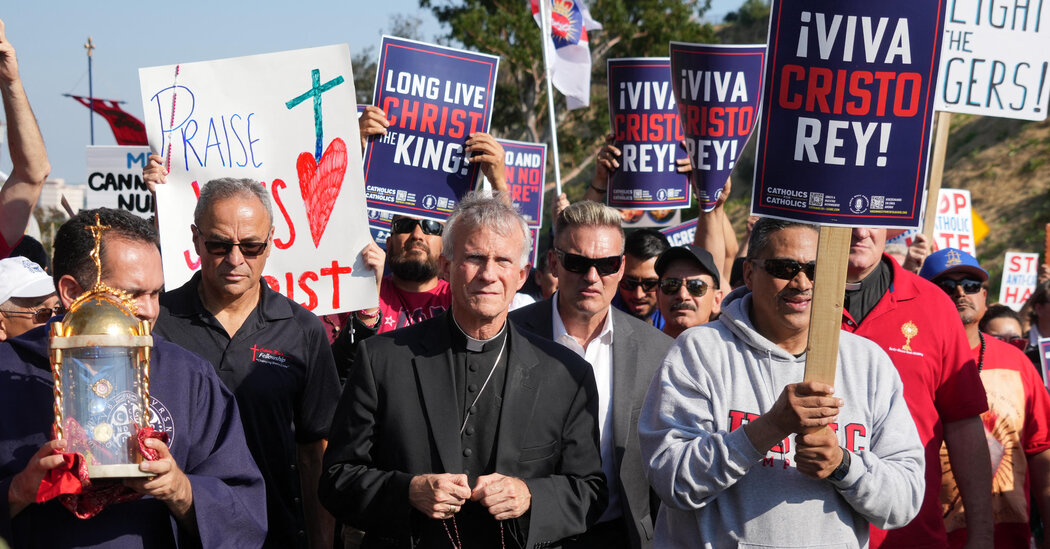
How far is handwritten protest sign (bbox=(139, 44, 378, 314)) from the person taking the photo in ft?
17.0

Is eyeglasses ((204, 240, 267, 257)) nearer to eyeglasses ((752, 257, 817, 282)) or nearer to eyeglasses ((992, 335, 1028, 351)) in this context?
eyeglasses ((752, 257, 817, 282))

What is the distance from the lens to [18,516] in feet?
9.84

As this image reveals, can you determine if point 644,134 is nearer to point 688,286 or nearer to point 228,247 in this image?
point 688,286

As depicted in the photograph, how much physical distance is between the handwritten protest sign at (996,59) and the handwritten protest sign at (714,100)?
4.09ft

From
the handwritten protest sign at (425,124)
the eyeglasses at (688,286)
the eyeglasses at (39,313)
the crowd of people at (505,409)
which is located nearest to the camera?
the crowd of people at (505,409)

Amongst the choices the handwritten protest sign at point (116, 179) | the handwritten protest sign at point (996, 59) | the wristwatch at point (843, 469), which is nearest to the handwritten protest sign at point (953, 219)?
the handwritten protest sign at point (996, 59)

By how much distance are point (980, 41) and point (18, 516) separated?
619 centimetres

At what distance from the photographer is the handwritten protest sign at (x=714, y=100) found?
21.9 feet

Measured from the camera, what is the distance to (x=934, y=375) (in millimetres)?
4312

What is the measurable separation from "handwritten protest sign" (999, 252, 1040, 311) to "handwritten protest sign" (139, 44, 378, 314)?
360 inches

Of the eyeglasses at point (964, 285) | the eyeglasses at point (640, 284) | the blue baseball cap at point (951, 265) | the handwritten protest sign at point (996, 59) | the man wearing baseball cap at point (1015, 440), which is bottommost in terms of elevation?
the man wearing baseball cap at point (1015, 440)

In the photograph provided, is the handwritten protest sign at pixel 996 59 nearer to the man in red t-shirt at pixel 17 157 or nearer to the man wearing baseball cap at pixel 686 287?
the man wearing baseball cap at pixel 686 287

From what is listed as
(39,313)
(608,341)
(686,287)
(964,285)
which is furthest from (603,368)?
(964,285)

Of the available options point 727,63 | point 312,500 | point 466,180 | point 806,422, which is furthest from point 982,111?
point 312,500
